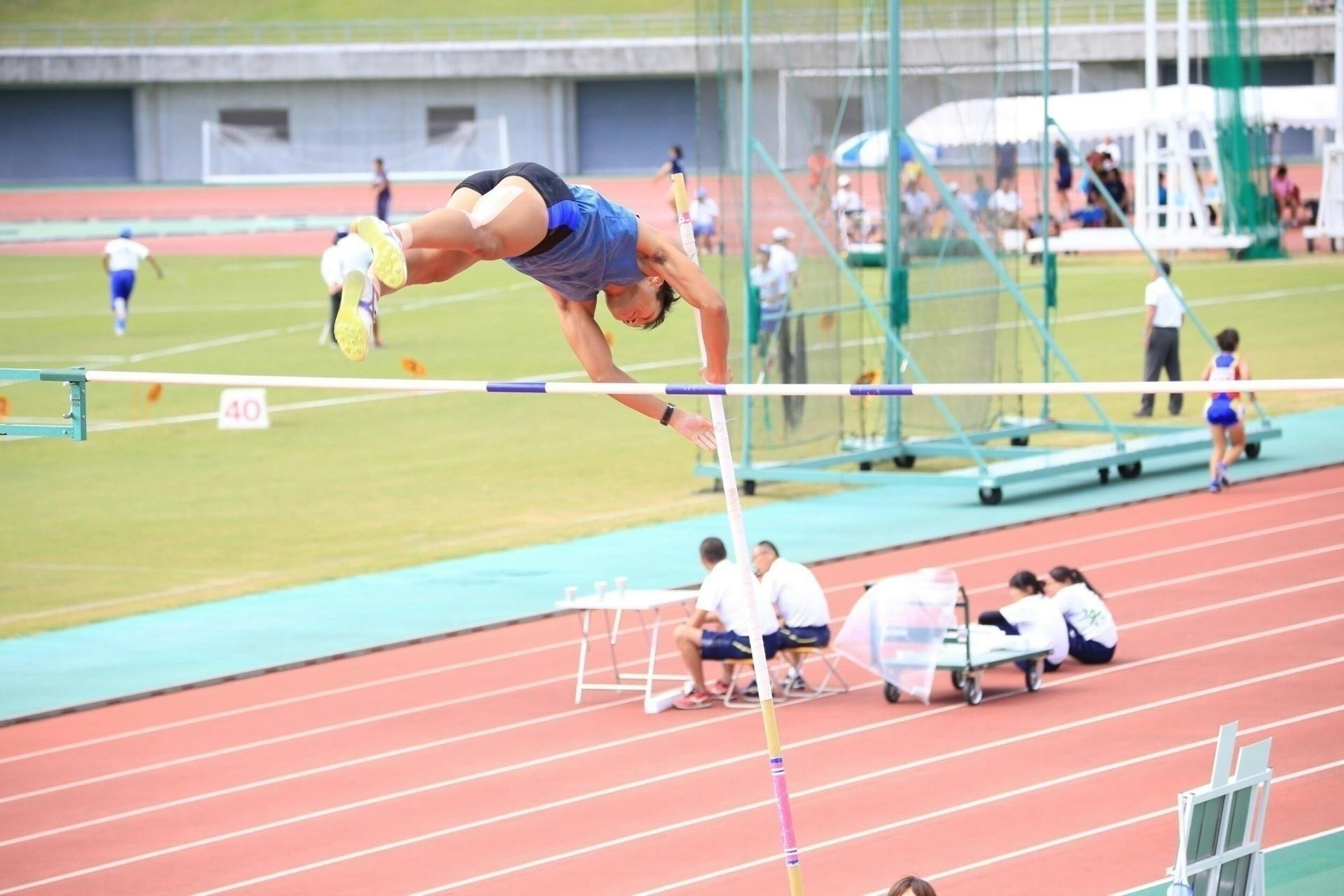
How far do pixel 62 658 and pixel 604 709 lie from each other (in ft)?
11.8

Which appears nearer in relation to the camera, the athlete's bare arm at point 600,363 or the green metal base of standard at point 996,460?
the athlete's bare arm at point 600,363

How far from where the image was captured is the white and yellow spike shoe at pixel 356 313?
5.66 m

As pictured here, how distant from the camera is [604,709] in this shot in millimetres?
10867

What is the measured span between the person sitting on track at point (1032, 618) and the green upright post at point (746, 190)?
16.2ft

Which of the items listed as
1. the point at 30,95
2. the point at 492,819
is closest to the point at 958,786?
the point at 492,819

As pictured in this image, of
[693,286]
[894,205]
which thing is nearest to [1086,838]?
[693,286]

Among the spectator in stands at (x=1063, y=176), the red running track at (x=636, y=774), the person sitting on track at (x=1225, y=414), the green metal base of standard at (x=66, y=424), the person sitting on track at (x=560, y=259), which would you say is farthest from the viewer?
the spectator in stands at (x=1063, y=176)

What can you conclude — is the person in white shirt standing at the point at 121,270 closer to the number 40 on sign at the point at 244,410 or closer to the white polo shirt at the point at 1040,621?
the number 40 on sign at the point at 244,410

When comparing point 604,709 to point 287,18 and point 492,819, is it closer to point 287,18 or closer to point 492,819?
point 492,819

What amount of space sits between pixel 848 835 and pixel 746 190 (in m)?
7.89

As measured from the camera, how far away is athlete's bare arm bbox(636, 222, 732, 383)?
250 inches

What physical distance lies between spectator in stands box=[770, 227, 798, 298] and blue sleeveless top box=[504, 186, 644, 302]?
31.4 ft

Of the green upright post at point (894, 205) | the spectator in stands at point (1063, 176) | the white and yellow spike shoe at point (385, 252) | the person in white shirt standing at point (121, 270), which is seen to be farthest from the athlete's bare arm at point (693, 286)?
the spectator in stands at point (1063, 176)

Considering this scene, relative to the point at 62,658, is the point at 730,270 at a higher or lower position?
higher
